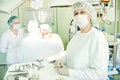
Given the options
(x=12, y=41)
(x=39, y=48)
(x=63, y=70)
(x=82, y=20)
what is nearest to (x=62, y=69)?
(x=63, y=70)

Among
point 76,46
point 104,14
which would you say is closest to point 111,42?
point 104,14

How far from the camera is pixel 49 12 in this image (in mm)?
3730

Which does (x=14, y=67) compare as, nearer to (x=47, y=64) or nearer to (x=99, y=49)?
(x=47, y=64)

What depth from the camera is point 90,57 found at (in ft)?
5.57

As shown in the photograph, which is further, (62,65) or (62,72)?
(62,65)

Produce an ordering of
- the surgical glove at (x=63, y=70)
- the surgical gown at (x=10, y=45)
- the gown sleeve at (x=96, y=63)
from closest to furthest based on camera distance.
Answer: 1. the gown sleeve at (x=96, y=63)
2. the surgical glove at (x=63, y=70)
3. the surgical gown at (x=10, y=45)

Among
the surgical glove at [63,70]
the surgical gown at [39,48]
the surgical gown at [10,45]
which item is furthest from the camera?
the surgical gown at [10,45]

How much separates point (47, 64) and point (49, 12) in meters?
1.76

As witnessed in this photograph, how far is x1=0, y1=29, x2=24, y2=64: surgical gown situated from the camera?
3.26 meters

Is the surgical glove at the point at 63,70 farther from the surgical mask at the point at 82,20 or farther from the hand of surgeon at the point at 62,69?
the surgical mask at the point at 82,20

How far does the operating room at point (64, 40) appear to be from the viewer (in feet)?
5.57

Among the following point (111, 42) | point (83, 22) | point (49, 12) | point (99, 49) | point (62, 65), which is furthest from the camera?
point (49, 12)

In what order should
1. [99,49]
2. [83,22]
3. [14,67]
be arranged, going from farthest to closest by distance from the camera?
[14,67], [83,22], [99,49]

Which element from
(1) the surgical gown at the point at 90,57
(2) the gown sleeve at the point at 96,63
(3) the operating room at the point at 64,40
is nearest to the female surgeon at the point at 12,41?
(3) the operating room at the point at 64,40
